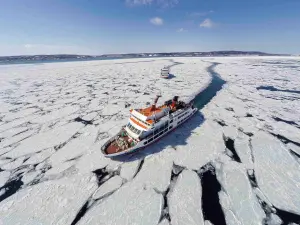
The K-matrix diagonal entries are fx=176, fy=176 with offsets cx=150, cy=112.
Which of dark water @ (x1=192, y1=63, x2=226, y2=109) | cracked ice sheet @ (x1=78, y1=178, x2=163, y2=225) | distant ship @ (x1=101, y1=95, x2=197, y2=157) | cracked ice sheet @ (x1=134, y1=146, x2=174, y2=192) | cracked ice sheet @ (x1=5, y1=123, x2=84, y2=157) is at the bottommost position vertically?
dark water @ (x1=192, y1=63, x2=226, y2=109)

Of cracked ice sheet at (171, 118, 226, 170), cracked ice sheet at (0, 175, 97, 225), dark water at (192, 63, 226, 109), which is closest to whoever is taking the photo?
cracked ice sheet at (0, 175, 97, 225)

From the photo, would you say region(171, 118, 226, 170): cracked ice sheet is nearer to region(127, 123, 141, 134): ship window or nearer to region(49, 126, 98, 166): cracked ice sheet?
region(127, 123, 141, 134): ship window

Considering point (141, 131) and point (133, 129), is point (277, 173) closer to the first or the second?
point (141, 131)

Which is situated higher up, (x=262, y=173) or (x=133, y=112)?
(x=133, y=112)

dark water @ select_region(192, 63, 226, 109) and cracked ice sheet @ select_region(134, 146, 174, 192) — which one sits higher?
cracked ice sheet @ select_region(134, 146, 174, 192)

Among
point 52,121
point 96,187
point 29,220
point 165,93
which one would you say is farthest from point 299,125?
point 52,121

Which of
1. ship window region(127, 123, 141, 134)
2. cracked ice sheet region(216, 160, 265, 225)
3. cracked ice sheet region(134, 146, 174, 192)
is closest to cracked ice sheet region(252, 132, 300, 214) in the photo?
cracked ice sheet region(216, 160, 265, 225)

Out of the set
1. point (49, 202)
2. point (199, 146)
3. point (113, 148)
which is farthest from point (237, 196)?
point (49, 202)

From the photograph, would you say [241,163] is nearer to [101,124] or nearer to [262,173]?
[262,173]

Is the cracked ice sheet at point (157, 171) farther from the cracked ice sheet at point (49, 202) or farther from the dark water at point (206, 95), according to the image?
the dark water at point (206, 95)
